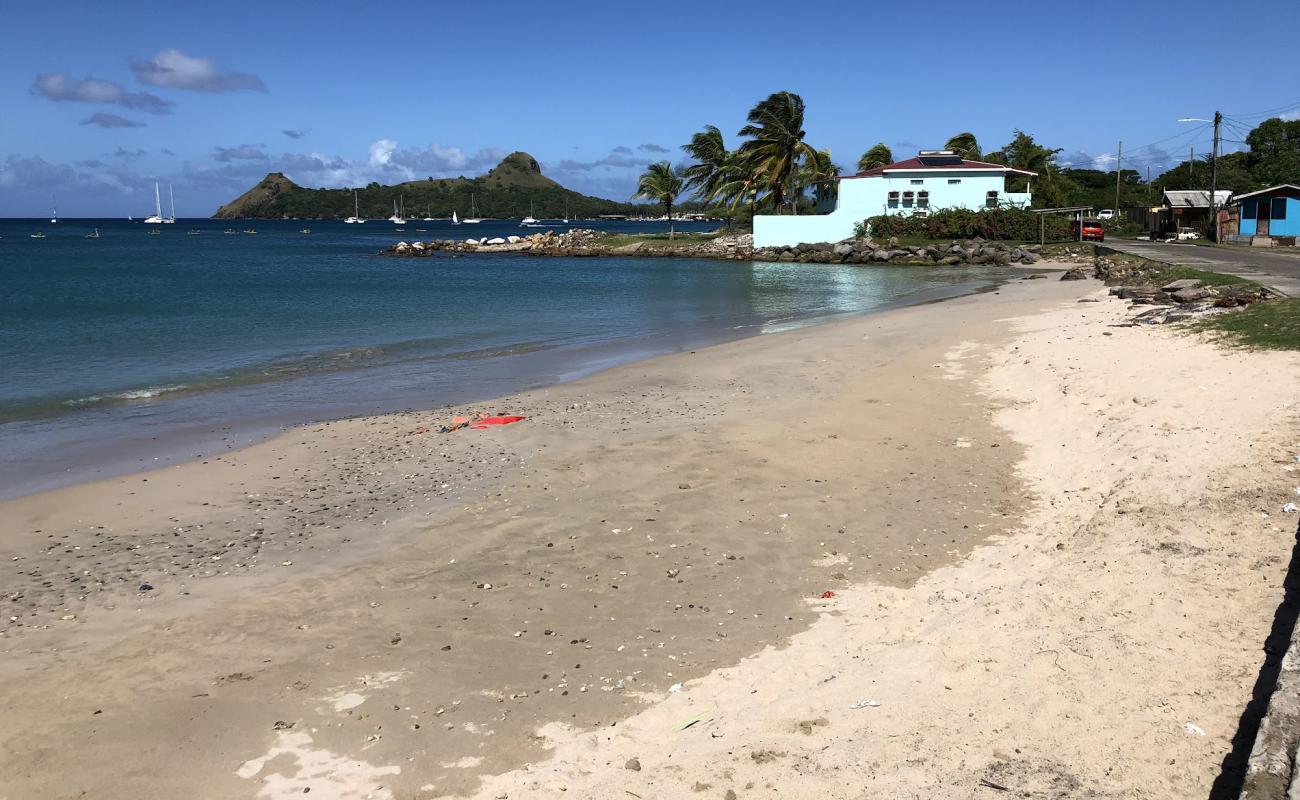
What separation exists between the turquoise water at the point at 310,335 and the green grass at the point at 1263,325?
12.0 m

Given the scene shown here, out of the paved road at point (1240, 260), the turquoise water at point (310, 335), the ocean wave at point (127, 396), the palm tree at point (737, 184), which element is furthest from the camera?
the palm tree at point (737, 184)

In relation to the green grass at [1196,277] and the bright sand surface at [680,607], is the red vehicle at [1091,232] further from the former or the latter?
the bright sand surface at [680,607]

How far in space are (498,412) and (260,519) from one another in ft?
17.6

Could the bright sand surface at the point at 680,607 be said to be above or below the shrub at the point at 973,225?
below

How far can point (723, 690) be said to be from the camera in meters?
5.74

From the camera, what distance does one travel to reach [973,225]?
2287 inches

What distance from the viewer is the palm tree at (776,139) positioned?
64.6m

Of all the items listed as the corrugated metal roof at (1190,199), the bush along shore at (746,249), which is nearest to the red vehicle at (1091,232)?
the bush along shore at (746,249)

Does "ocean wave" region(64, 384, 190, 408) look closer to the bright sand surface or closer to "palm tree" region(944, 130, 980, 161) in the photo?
the bright sand surface

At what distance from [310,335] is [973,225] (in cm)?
4487

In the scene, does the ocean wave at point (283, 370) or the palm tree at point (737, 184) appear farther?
the palm tree at point (737, 184)

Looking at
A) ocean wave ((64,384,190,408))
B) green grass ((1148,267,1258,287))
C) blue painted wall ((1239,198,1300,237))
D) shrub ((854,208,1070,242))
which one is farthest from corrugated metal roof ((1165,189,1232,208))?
ocean wave ((64,384,190,408))

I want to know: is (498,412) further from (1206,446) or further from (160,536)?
(1206,446)

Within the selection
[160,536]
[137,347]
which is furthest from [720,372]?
[137,347]
